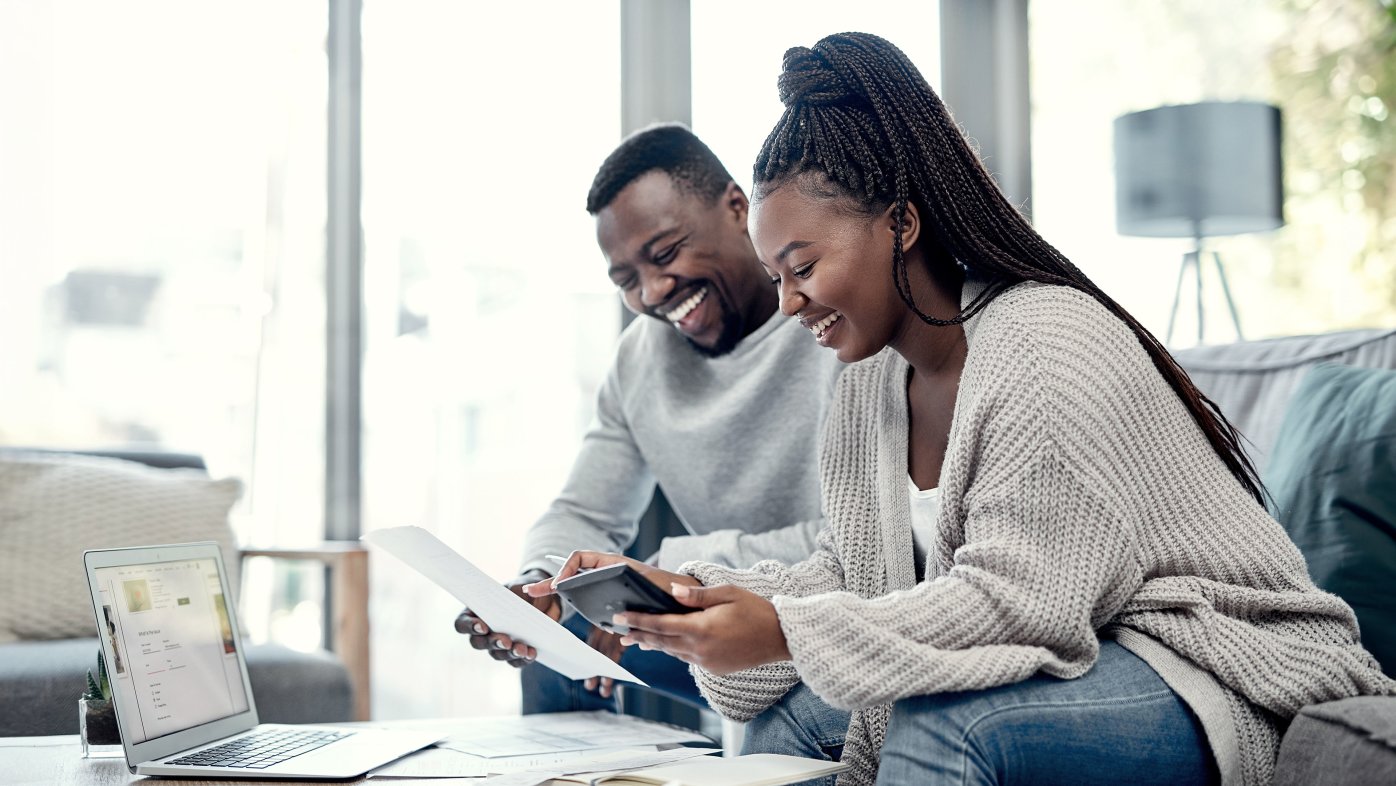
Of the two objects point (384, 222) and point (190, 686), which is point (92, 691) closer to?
point (190, 686)

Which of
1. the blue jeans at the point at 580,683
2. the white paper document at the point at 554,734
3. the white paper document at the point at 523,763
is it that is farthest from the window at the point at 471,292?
the white paper document at the point at 523,763

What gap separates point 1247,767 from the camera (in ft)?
3.08

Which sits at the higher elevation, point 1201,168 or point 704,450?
point 1201,168

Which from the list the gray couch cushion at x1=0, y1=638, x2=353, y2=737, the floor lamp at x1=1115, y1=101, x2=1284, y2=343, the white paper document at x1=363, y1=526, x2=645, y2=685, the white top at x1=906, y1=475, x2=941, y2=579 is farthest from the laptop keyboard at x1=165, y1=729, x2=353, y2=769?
the floor lamp at x1=1115, y1=101, x2=1284, y2=343

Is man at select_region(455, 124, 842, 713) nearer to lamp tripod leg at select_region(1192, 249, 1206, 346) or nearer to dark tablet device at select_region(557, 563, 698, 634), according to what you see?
dark tablet device at select_region(557, 563, 698, 634)

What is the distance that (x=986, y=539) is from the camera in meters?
0.96

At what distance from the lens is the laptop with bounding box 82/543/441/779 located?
1.13 metres

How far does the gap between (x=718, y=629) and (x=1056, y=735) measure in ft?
0.86

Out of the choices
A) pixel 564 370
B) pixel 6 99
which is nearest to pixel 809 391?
pixel 564 370

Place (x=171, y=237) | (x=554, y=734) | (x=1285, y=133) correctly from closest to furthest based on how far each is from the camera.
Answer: (x=554, y=734)
(x=171, y=237)
(x=1285, y=133)

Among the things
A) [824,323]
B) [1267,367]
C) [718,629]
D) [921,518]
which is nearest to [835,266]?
[824,323]

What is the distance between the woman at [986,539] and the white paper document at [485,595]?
0.11 metres

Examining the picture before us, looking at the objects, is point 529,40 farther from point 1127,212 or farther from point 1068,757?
point 1068,757

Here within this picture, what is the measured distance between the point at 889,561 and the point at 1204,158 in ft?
4.75
